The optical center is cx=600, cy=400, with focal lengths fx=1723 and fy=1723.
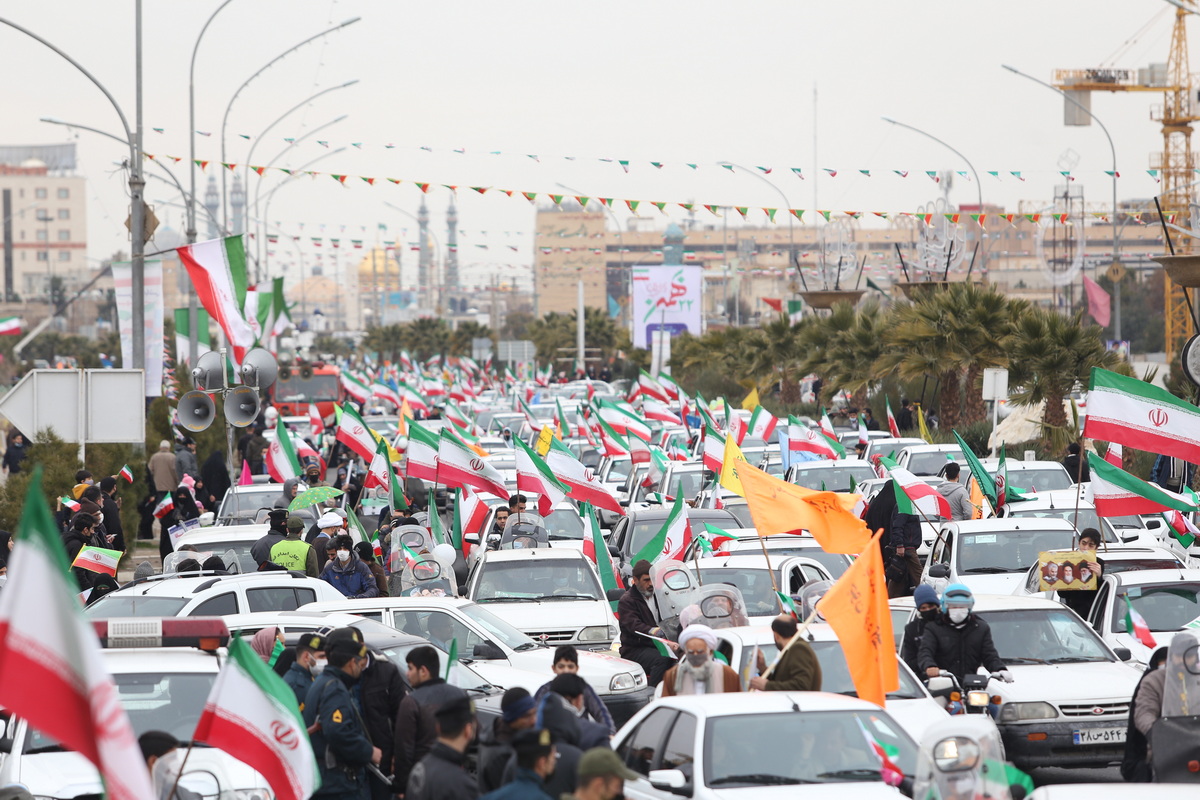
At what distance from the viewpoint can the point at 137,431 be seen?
18.6 m

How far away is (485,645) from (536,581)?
3.52 m

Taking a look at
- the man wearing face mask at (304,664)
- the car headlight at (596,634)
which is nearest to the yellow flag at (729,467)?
the car headlight at (596,634)

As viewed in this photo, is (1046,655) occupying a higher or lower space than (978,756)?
lower

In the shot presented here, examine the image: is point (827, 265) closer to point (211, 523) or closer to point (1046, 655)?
point (211, 523)

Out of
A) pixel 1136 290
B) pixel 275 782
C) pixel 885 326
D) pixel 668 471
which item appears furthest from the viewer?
pixel 1136 290

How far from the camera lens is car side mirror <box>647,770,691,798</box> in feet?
25.4

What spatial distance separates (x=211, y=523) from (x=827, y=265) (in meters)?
34.8

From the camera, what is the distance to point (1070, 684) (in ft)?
36.2

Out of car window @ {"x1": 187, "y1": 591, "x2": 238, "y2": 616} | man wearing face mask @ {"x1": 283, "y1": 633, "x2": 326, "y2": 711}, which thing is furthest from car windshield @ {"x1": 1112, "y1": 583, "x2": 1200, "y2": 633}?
car window @ {"x1": 187, "y1": 591, "x2": 238, "y2": 616}

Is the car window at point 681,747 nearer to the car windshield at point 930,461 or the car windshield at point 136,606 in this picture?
the car windshield at point 136,606

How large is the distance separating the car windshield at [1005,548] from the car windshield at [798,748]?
7914mm

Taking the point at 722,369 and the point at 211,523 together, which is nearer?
the point at 211,523

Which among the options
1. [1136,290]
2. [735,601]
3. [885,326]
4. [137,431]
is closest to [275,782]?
[735,601]

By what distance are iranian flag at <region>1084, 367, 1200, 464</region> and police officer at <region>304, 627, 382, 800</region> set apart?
28.7 ft
